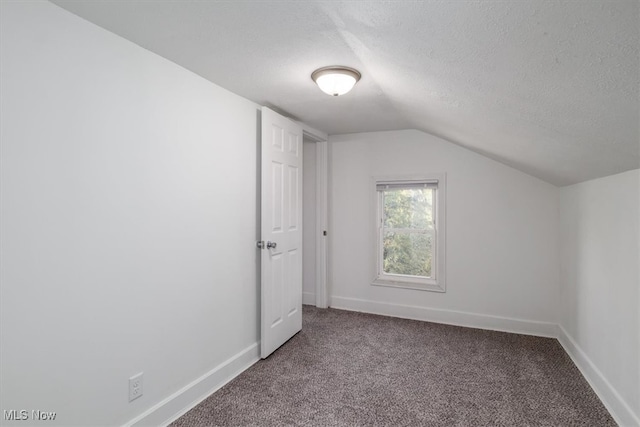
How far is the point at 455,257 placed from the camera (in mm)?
3598

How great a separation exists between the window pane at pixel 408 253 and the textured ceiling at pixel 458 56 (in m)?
1.48

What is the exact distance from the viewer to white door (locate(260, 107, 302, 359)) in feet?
9.08

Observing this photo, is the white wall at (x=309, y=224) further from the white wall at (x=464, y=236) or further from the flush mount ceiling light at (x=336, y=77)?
the flush mount ceiling light at (x=336, y=77)

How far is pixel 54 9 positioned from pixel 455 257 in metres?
Result: 3.63

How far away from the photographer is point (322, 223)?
4113 mm

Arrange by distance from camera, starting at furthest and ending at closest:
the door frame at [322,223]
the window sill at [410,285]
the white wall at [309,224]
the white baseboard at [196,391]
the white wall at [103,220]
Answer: the white wall at [309,224] < the door frame at [322,223] < the window sill at [410,285] < the white baseboard at [196,391] < the white wall at [103,220]

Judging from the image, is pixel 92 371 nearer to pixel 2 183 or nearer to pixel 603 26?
pixel 2 183

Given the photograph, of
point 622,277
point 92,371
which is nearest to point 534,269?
point 622,277

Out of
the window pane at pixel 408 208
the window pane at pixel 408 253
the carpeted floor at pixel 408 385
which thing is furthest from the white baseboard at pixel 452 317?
the window pane at pixel 408 208

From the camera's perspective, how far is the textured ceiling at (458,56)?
974 millimetres

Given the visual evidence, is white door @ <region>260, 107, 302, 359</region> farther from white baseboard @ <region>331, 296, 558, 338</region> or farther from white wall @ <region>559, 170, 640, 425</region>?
white wall @ <region>559, 170, 640, 425</region>

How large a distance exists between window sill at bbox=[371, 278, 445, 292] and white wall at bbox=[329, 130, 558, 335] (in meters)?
0.05

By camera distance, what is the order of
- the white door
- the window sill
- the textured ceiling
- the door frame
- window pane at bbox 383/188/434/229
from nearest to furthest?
1. the textured ceiling
2. the white door
3. the window sill
4. window pane at bbox 383/188/434/229
5. the door frame

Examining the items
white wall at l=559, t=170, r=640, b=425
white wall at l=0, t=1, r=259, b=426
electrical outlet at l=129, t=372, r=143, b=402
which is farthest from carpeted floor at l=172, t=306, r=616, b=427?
white wall at l=0, t=1, r=259, b=426
